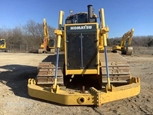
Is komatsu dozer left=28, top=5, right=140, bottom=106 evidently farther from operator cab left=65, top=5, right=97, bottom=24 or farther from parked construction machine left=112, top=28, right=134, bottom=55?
parked construction machine left=112, top=28, right=134, bottom=55

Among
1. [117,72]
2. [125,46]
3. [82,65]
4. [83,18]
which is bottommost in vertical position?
Result: [117,72]

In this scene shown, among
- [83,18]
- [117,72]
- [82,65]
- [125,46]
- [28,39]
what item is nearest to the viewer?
[117,72]

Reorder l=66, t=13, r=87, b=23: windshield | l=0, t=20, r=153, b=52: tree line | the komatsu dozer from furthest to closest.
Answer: l=0, t=20, r=153, b=52: tree line, l=66, t=13, r=87, b=23: windshield, the komatsu dozer

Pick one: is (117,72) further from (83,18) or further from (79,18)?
(79,18)

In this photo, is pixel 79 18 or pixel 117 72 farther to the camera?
pixel 79 18

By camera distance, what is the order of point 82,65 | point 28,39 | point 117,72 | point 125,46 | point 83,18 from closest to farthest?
point 117,72 < point 82,65 < point 83,18 < point 125,46 < point 28,39

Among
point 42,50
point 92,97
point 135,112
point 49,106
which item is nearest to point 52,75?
point 49,106

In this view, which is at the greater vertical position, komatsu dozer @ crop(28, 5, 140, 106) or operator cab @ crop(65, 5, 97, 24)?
operator cab @ crop(65, 5, 97, 24)

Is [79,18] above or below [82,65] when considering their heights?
above

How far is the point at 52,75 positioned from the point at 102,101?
194cm

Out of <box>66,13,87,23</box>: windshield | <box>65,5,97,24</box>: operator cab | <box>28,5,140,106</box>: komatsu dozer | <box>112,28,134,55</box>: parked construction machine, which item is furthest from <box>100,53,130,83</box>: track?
<box>112,28,134,55</box>: parked construction machine

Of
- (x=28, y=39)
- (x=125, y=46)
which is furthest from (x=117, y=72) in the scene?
(x=28, y=39)

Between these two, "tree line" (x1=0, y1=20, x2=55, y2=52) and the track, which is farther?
"tree line" (x1=0, y1=20, x2=55, y2=52)

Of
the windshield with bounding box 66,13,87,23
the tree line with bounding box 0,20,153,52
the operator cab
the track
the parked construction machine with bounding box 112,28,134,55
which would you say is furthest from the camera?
the tree line with bounding box 0,20,153,52
